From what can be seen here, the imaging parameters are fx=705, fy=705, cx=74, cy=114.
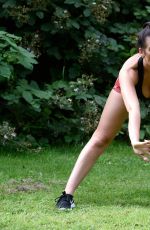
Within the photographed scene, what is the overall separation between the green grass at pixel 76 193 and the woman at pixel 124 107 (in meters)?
0.23

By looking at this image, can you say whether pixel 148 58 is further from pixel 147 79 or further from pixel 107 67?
pixel 107 67

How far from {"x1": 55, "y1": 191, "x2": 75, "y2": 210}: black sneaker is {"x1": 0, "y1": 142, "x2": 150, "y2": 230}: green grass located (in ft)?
0.18

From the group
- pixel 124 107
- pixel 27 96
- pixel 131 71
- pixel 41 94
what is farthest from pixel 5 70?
pixel 131 71

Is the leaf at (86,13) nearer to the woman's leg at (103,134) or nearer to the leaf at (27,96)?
the leaf at (27,96)

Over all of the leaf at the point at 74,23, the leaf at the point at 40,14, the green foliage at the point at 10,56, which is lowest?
the green foliage at the point at 10,56

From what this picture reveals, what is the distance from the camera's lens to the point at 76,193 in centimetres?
595

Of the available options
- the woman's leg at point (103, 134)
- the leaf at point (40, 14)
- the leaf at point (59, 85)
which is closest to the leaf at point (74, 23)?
the leaf at point (40, 14)

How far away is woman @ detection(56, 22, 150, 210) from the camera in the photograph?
5000 millimetres

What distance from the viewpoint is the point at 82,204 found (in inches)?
214

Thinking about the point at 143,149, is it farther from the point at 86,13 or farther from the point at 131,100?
the point at 86,13

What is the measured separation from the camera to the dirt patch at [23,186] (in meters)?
6.04

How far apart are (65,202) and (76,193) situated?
2.30 ft

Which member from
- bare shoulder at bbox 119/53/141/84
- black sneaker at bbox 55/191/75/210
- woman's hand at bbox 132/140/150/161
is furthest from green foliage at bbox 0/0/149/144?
woman's hand at bbox 132/140/150/161

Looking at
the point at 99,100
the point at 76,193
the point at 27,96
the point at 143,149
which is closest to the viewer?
the point at 143,149
